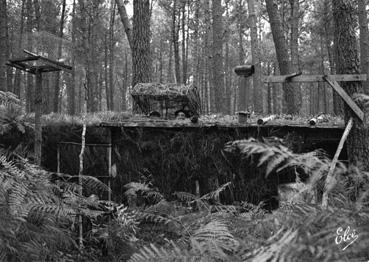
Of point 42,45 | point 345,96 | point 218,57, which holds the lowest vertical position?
point 345,96

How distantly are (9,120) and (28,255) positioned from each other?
6.92 m

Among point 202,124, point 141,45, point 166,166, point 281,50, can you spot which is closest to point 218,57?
point 281,50

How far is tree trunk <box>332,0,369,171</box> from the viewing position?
6566mm

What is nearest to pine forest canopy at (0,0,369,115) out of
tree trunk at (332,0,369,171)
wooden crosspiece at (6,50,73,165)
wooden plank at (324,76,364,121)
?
wooden crosspiece at (6,50,73,165)

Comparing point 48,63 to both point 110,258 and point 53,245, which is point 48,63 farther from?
point 53,245

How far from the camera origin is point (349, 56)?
684 cm

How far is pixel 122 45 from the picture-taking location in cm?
3612

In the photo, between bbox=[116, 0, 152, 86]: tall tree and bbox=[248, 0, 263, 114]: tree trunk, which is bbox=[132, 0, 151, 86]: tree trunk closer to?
bbox=[116, 0, 152, 86]: tall tree

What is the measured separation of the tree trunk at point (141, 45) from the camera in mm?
11547

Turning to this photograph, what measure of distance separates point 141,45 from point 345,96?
6947 mm

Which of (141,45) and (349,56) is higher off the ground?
(141,45)
